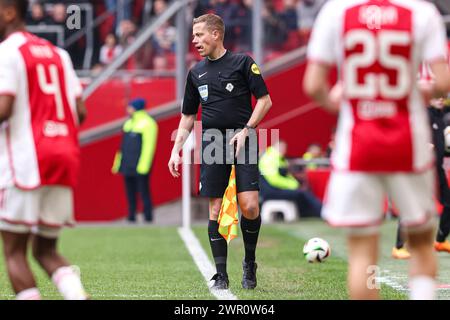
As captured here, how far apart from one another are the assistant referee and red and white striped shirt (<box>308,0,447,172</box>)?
10.8 feet

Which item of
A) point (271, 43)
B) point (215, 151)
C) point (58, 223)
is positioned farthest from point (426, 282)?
point (271, 43)

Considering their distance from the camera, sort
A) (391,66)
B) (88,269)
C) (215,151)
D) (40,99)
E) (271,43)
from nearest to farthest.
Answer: (391,66), (40,99), (215,151), (88,269), (271,43)

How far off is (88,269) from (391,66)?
6.19m

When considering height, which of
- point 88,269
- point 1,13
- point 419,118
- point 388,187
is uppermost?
point 1,13

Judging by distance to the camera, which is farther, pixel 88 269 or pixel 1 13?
pixel 88 269

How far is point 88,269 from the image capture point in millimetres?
11383

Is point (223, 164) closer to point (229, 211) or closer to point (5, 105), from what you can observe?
point (229, 211)

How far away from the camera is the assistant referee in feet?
30.1

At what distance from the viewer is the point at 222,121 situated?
9.27 metres

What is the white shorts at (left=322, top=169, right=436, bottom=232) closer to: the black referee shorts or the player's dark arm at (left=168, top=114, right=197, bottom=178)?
the black referee shorts

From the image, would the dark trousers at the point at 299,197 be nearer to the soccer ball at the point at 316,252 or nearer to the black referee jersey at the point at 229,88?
the soccer ball at the point at 316,252

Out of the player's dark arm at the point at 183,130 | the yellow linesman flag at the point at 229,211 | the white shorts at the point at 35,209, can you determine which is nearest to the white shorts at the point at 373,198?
the white shorts at the point at 35,209

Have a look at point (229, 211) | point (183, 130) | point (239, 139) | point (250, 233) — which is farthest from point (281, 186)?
point (239, 139)

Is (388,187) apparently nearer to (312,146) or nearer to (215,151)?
(215,151)
